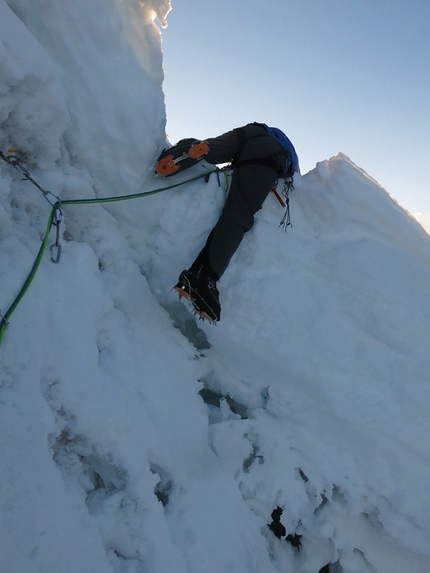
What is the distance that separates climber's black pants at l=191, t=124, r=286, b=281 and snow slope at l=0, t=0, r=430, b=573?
166mm

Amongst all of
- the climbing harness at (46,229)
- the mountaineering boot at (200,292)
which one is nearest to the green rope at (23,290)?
the climbing harness at (46,229)

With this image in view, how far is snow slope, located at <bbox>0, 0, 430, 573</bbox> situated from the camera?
184 cm

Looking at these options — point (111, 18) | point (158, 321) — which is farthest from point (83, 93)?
point (158, 321)

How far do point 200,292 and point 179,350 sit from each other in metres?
0.51

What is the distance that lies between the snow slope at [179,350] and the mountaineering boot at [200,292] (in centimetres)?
35

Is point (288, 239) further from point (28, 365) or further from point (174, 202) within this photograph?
point (28, 365)

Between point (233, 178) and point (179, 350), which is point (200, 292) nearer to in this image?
point (179, 350)

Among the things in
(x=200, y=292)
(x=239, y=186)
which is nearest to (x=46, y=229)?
(x=200, y=292)

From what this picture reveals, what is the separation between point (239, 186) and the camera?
2766 mm

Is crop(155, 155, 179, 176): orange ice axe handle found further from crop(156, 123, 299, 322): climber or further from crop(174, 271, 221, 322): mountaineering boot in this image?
crop(174, 271, 221, 322): mountaineering boot

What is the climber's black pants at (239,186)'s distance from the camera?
2518 mm

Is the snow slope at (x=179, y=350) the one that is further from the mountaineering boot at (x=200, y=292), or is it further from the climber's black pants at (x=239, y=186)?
the mountaineering boot at (x=200, y=292)

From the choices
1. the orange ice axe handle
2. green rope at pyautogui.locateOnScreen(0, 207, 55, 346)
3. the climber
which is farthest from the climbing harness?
the climber

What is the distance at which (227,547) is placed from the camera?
213cm
